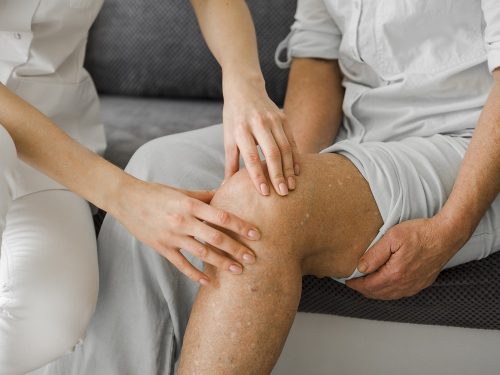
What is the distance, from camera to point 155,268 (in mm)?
1075

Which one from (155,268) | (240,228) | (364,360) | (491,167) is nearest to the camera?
(240,228)

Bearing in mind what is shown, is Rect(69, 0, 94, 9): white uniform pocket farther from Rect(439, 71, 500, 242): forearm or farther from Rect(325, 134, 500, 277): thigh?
Rect(439, 71, 500, 242): forearm

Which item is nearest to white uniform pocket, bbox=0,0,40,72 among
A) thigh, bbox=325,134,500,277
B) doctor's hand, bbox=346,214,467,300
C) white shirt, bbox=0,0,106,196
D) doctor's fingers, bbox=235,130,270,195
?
white shirt, bbox=0,0,106,196

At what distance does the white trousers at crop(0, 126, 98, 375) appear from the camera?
0.93m

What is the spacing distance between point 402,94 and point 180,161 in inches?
15.7

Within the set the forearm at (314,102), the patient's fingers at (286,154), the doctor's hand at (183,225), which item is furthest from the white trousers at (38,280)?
the forearm at (314,102)

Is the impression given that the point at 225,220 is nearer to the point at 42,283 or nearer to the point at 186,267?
the point at 186,267

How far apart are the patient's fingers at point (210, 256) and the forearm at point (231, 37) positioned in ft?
0.99

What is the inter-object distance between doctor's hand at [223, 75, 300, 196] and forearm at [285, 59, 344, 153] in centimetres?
19

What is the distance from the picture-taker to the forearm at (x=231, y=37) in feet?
3.54

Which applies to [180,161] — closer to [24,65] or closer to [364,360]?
[24,65]

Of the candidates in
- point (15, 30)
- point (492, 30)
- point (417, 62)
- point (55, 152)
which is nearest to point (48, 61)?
point (15, 30)

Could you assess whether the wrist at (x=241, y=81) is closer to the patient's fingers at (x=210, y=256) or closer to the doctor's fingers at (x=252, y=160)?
the doctor's fingers at (x=252, y=160)

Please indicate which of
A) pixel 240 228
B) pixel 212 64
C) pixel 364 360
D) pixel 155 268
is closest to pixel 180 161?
pixel 155 268
